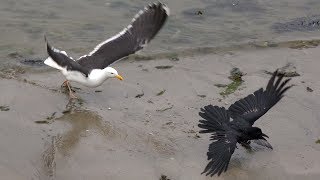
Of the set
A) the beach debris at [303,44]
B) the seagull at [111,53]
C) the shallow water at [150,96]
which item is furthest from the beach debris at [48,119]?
the beach debris at [303,44]

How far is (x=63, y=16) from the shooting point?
33.4 feet

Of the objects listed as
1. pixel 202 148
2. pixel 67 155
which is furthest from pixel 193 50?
pixel 67 155

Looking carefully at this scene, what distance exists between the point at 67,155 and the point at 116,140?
0.61 meters

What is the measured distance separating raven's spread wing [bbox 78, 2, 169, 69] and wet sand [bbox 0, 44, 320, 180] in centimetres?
37

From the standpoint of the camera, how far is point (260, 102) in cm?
610

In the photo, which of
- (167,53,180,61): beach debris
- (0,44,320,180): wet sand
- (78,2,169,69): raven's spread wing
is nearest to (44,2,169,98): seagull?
(78,2,169,69): raven's spread wing

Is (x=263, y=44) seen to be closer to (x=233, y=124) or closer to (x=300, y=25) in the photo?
(x=300, y=25)

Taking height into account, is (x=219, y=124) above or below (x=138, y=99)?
above

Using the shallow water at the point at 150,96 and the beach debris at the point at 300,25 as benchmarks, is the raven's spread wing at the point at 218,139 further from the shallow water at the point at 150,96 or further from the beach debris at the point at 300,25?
the beach debris at the point at 300,25

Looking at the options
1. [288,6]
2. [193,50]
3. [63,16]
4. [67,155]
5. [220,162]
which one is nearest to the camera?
[220,162]

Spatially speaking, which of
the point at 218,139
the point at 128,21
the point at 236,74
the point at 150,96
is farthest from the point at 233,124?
the point at 128,21

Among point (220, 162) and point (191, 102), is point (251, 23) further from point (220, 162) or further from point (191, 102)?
point (220, 162)

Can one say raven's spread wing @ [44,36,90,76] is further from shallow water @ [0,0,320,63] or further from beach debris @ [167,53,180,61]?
beach debris @ [167,53,180,61]

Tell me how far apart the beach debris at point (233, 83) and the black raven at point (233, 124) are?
3.85 feet
